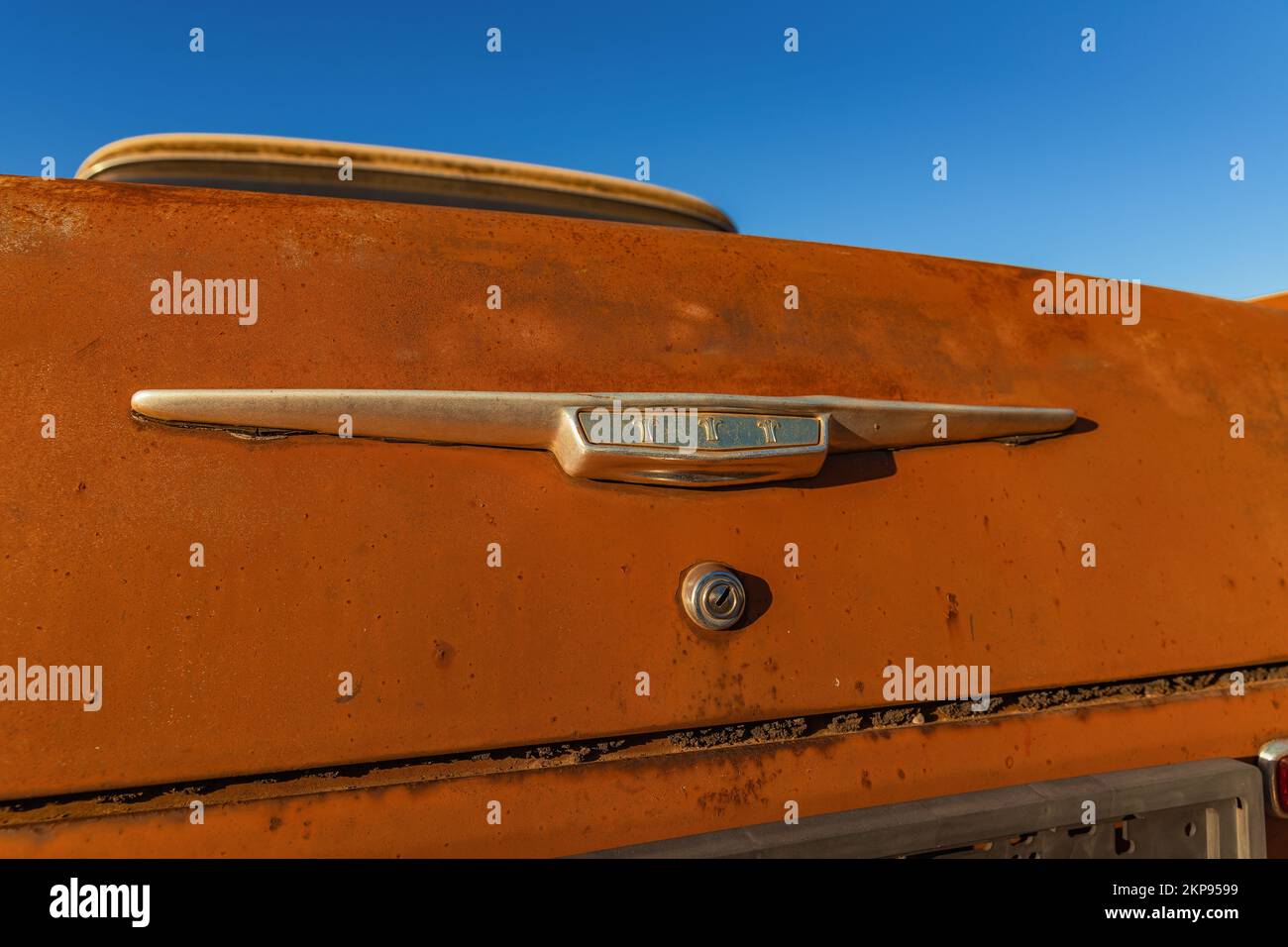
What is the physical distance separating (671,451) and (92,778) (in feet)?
2.58

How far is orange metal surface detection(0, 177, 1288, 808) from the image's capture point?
97 centimetres

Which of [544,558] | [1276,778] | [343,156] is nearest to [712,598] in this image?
[544,558]

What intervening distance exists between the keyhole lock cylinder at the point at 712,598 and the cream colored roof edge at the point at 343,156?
3.69ft

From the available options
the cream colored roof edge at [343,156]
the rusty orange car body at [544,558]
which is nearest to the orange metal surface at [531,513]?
the rusty orange car body at [544,558]

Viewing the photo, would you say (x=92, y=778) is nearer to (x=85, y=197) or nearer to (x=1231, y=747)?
(x=85, y=197)

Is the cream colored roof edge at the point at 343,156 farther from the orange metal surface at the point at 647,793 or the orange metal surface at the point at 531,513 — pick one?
the orange metal surface at the point at 647,793

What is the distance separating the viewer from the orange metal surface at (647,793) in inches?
36.5

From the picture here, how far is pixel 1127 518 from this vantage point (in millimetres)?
1416

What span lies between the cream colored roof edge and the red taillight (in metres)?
1.68

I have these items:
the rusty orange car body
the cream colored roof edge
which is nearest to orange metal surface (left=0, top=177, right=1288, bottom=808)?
the rusty orange car body

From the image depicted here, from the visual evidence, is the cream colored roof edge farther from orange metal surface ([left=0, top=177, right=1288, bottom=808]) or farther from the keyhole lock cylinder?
the keyhole lock cylinder

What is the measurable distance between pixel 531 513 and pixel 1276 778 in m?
1.25
